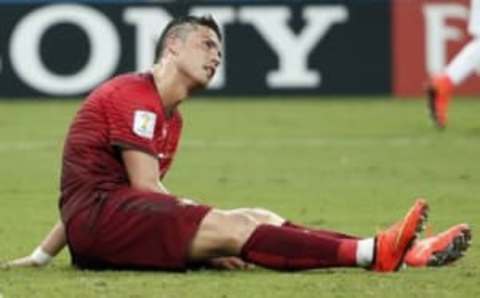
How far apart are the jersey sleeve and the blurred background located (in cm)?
1496

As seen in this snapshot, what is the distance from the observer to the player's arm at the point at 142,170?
852 cm

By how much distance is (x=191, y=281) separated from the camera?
8.28m

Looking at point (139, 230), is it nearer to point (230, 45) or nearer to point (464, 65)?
point (464, 65)

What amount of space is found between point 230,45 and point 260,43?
40cm

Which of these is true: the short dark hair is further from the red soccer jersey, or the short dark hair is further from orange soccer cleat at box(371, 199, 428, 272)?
orange soccer cleat at box(371, 199, 428, 272)

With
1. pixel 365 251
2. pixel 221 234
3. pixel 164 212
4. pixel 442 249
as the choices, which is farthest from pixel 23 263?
pixel 442 249

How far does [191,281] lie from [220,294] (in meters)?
0.45

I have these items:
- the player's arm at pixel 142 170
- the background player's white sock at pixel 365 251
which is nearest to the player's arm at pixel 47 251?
the player's arm at pixel 142 170

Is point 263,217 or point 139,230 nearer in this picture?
point 139,230

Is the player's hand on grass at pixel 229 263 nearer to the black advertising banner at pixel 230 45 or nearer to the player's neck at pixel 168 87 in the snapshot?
the player's neck at pixel 168 87

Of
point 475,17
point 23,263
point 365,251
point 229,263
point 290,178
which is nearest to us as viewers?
point 365,251

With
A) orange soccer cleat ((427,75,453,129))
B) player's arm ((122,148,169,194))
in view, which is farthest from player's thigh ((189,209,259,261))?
orange soccer cleat ((427,75,453,129))

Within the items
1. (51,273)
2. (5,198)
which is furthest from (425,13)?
(51,273)

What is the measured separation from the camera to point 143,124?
28.0 feet
